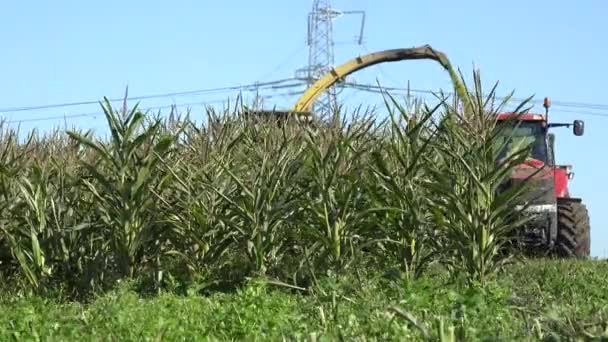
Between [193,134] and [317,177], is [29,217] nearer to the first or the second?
[193,134]

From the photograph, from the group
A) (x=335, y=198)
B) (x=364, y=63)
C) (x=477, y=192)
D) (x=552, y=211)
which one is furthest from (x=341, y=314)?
(x=364, y=63)

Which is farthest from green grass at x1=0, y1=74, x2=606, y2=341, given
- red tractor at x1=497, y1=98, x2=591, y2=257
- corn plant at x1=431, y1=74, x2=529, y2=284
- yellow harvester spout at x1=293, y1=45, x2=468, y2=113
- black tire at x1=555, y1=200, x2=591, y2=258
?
yellow harvester spout at x1=293, y1=45, x2=468, y2=113

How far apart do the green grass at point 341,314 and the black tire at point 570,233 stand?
645cm

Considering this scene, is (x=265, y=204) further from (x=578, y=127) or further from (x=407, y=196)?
(x=578, y=127)

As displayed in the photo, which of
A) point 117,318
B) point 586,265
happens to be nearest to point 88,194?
point 117,318

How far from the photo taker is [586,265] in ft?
44.5

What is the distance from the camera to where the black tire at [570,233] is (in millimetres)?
16719

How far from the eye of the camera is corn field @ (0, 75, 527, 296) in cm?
998

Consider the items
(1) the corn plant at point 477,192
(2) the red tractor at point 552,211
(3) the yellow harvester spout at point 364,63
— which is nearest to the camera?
(1) the corn plant at point 477,192

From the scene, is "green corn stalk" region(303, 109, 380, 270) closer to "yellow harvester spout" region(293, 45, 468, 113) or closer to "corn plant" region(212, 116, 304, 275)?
"corn plant" region(212, 116, 304, 275)

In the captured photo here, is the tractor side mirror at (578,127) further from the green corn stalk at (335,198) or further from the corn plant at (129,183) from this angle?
the corn plant at (129,183)

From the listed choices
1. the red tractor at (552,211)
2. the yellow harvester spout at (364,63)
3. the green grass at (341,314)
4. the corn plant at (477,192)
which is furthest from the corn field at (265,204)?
the yellow harvester spout at (364,63)

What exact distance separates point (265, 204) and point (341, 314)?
3.88 m

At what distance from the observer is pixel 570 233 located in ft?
54.9
